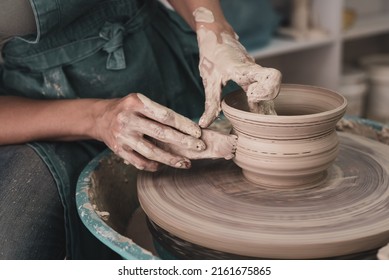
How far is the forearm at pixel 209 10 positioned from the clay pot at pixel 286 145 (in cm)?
21

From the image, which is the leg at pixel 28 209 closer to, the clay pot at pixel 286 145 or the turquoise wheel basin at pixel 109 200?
the turquoise wheel basin at pixel 109 200

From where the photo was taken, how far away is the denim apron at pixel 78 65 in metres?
1.32

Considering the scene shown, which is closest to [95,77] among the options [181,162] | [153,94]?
[153,94]

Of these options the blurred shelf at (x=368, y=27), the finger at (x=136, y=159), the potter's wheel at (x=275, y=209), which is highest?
the finger at (x=136, y=159)

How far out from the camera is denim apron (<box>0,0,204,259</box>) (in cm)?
132

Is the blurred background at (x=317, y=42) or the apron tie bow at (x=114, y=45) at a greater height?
the apron tie bow at (x=114, y=45)

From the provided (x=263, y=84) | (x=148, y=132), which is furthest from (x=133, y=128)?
(x=263, y=84)

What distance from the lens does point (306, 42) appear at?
281cm

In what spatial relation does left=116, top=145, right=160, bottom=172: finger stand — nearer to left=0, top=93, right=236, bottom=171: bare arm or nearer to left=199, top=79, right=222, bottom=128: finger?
left=0, top=93, right=236, bottom=171: bare arm

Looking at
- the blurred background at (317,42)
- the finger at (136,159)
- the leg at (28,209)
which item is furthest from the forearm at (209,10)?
the blurred background at (317,42)

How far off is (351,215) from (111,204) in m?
0.59

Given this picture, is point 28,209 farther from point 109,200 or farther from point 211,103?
point 211,103

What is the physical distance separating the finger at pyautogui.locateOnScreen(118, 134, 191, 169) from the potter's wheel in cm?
7
